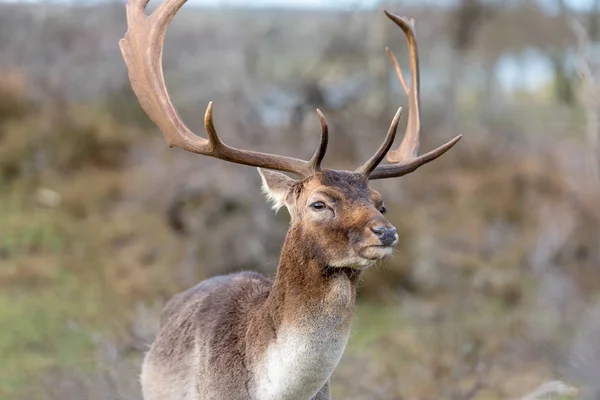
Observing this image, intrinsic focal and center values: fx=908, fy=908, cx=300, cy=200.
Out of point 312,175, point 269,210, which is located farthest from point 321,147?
point 269,210

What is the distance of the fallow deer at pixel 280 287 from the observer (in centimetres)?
423

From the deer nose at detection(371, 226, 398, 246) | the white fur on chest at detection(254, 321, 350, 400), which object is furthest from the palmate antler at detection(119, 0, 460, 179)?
the white fur on chest at detection(254, 321, 350, 400)

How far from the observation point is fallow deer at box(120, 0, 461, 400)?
423 centimetres

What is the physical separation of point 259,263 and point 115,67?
10.2m

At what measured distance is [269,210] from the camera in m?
12.6

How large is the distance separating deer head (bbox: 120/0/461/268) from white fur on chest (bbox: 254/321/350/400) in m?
0.35

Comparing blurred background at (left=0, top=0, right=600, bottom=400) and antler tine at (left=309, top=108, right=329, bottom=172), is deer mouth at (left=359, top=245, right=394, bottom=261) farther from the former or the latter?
blurred background at (left=0, top=0, right=600, bottom=400)

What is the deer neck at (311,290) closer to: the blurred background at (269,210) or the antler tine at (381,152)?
the antler tine at (381,152)

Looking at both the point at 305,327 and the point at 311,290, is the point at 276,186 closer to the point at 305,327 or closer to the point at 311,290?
the point at 311,290

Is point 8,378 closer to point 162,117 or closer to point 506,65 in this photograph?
point 162,117

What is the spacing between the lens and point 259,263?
41.2ft

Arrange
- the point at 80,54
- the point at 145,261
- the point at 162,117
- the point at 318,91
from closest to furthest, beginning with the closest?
the point at 162,117, the point at 145,261, the point at 318,91, the point at 80,54

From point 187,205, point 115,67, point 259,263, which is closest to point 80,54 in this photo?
point 115,67

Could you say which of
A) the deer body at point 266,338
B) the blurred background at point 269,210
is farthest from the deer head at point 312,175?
the blurred background at point 269,210
